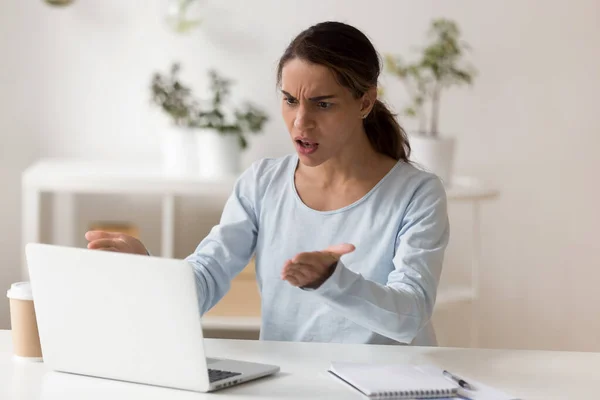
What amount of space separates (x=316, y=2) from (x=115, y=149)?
853 mm

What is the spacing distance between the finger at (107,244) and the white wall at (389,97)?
158 centimetres

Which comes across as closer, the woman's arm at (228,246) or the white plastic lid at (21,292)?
the white plastic lid at (21,292)

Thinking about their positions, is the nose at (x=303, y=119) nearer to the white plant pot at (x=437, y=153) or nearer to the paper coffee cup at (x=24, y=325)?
the paper coffee cup at (x=24, y=325)

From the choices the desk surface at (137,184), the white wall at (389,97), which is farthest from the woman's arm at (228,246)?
the white wall at (389,97)

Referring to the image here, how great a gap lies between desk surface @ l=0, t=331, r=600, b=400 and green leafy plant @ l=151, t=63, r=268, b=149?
1.28m

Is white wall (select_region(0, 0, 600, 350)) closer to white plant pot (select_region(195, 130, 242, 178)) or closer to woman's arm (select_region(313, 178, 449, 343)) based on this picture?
white plant pot (select_region(195, 130, 242, 178))

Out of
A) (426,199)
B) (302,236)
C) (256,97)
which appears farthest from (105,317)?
(256,97)

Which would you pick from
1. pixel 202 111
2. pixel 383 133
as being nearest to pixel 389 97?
pixel 202 111

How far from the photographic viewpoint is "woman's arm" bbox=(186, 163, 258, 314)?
1.78 m

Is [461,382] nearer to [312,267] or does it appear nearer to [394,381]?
[394,381]

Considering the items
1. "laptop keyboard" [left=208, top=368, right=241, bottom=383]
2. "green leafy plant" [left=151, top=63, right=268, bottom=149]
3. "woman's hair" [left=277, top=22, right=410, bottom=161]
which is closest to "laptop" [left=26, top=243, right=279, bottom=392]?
"laptop keyboard" [left=208, top=368, right=241, bottom=383]

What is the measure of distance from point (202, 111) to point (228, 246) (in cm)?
109

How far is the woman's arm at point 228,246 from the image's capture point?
1782mm

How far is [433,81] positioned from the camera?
3.04 metres
